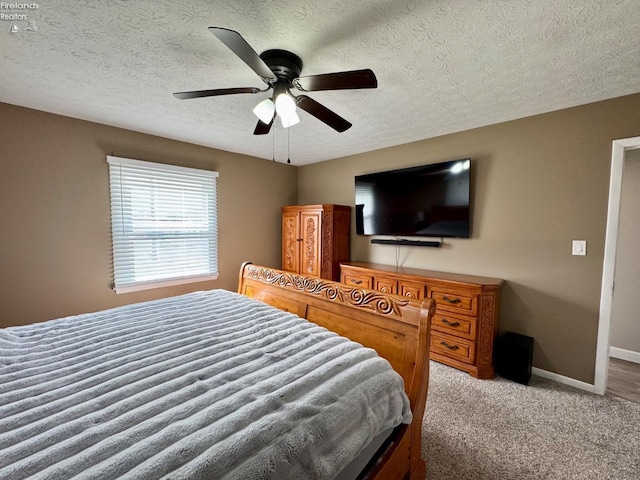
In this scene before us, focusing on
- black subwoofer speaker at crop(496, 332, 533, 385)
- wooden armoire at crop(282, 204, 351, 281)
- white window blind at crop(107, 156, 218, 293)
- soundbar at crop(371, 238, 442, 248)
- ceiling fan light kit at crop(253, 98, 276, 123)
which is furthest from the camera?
wooden armoire at crop(282, 204, 351, 281)

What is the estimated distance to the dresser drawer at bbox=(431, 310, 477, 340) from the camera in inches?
95.5

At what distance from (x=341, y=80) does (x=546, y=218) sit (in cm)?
230

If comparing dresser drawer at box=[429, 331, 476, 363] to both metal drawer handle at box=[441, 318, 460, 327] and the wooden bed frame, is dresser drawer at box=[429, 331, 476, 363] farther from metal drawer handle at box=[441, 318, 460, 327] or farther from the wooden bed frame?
the wooden bed frame

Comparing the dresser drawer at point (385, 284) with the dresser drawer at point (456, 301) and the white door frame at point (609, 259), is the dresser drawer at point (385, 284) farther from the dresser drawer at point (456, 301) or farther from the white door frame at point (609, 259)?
the white door frame at point (609, 259)

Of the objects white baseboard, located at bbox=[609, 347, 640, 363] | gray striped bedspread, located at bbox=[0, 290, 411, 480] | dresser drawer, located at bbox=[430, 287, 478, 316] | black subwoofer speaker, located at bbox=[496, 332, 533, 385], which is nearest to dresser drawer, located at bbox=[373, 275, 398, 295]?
dresser drawer, located at bbox=[430, 287, 478, 316]

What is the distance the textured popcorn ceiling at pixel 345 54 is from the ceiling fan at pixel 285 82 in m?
0.09

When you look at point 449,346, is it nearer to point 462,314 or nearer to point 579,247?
point 462,314

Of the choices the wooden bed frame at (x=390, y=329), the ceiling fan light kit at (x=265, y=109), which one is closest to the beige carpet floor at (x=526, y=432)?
the wooden bed frame at (x=390, y=329)

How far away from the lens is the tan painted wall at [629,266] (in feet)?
8.89

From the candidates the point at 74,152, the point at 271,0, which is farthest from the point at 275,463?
the point at 74,152

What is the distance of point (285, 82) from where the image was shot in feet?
5.43

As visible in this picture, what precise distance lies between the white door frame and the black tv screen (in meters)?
1.02

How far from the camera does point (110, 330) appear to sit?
1.57 metres

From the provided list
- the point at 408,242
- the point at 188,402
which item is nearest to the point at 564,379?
the point at 408,242
